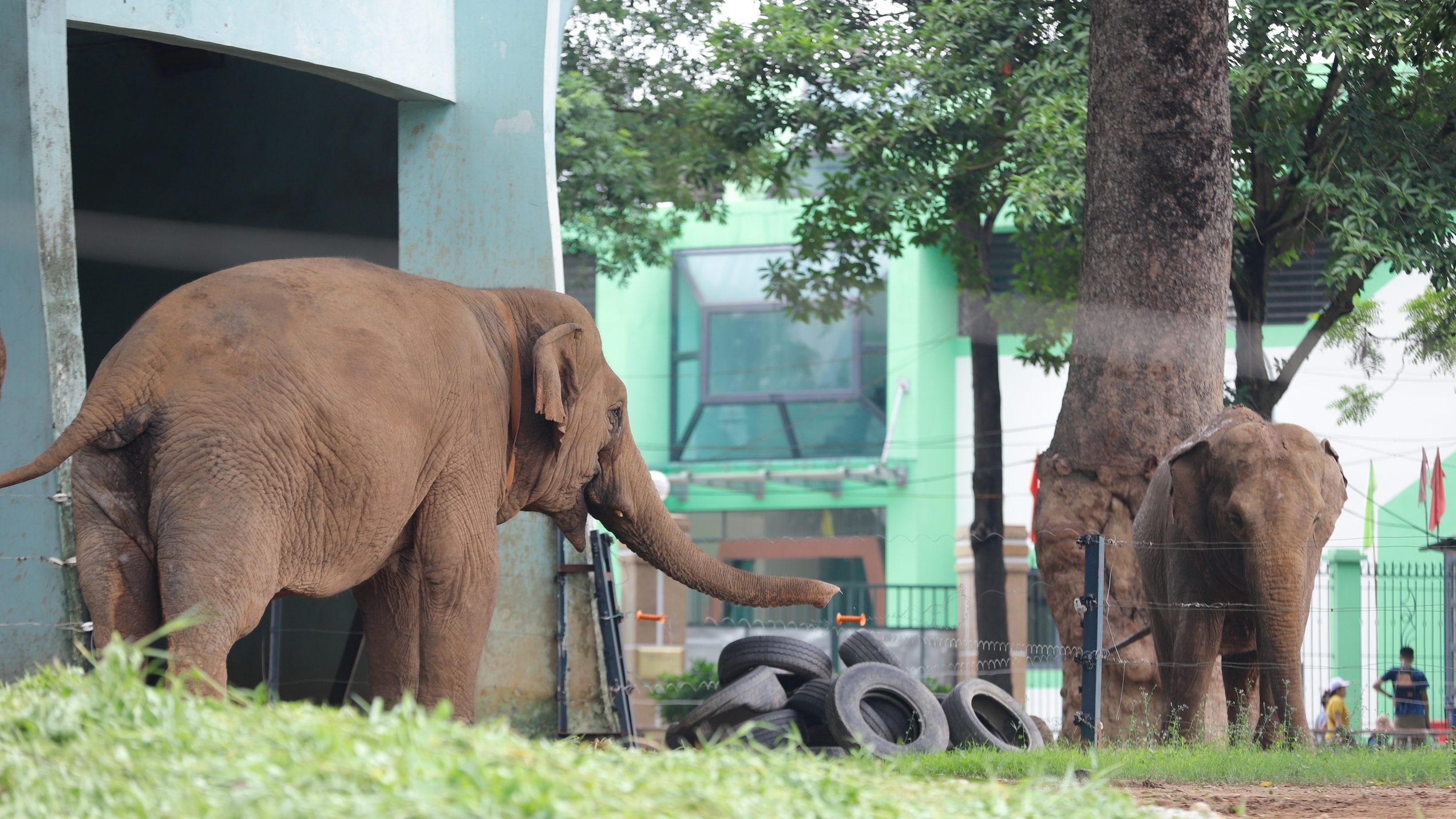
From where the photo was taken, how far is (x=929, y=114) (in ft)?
46.2

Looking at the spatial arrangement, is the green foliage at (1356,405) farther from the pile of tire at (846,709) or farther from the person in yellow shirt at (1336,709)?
the pile of tire at (846,709)

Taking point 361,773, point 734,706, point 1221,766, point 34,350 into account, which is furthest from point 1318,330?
point 361,773

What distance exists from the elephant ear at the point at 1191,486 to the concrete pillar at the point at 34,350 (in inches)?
216

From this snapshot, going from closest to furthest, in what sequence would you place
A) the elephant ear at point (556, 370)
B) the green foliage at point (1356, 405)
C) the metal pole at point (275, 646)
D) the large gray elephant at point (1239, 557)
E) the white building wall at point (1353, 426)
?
the elephant ear at point (556, 370)
the large gray elephant at point (1239, 557)
the metal pole at point (275, 646)
the green foliage at point (1356, 405)
the white building wall at point (1353, 426)

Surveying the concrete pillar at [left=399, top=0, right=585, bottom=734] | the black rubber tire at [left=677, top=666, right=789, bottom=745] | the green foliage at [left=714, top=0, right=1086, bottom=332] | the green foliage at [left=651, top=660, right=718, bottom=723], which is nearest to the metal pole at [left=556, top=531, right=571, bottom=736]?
the concrete pillar at [left=399, top=0, right=585, bottom=734]

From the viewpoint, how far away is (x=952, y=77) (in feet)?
46.1

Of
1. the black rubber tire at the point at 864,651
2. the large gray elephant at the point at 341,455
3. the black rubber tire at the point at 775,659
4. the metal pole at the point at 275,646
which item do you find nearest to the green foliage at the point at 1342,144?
the black rubber tire at the point at 864,651

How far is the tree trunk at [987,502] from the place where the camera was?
16266 mm

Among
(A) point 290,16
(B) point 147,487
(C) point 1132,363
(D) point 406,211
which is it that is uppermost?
(A) point 290,16

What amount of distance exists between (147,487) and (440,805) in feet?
10.6

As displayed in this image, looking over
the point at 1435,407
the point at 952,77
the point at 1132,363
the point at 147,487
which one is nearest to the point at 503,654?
the point at 147,487

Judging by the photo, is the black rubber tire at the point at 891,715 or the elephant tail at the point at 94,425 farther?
the black rubber tire at the point at 891,715

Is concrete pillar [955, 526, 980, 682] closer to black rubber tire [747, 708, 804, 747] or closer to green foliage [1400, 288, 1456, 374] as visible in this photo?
green foliage [1400, 288, 1456, 374]

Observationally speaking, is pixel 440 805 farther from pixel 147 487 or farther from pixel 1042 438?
pixel 1042 438
